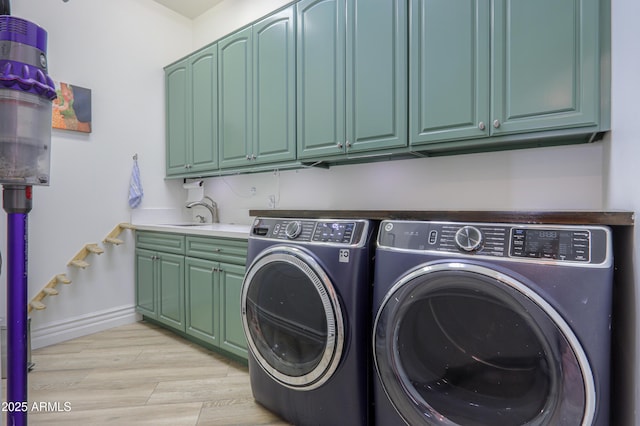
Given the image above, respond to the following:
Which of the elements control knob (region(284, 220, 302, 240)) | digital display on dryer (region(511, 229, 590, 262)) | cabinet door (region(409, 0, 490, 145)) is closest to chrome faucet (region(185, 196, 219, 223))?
A: control knob (region(284, 220, 302, 240))

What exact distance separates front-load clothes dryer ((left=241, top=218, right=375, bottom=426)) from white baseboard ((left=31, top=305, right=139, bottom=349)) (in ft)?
5.93

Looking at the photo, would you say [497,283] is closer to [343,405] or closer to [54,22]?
[343,405]

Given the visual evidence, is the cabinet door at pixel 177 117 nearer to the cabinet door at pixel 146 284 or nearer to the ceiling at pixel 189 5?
the ceiling at pixel 189 5

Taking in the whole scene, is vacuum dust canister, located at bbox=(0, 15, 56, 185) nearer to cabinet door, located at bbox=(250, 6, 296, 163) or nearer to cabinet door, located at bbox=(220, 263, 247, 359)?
cabinet door, located at bbox=(220, 263, 247, 359)

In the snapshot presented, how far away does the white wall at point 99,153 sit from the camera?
2.45m

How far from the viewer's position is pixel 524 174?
1704 millimetres

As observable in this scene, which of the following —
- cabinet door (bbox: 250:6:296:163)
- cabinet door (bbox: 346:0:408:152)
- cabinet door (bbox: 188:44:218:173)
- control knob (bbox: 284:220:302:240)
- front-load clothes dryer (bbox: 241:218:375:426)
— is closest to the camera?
front-load clothes dryer (bbox: 241:218:375:426)

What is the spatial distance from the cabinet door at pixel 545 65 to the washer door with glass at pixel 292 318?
1.09 metres

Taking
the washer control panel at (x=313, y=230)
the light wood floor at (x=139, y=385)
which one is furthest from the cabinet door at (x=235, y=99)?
the light wood floor at (x=139, y=385)

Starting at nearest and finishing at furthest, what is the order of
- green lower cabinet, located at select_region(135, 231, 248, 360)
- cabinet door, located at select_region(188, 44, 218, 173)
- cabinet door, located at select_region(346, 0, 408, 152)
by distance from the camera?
1. cabinet door, located at select_region(346, 0, 408, 152)
2. green lower cabinet, located at select_region(135, 231, 248, 360)
3. cabinet door, located at select_region(188, 44, 218, 173)

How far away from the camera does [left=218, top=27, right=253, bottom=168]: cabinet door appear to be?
2445mm

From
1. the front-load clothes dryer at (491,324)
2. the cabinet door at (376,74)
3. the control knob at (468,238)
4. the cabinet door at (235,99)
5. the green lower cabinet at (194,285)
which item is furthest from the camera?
the cabinet door at (235,99)

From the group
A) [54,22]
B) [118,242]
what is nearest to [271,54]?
[54,22]

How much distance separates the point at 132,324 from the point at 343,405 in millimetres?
2340
